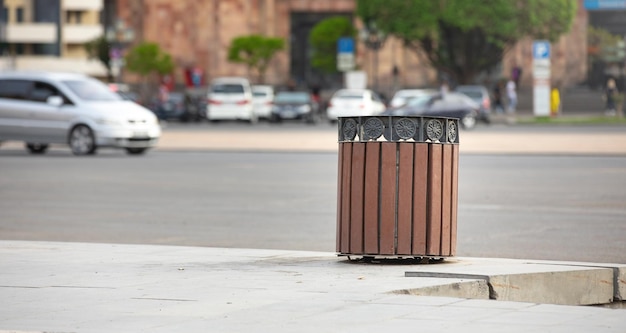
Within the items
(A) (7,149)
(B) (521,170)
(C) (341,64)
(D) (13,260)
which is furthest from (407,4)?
→ (D) (13,260)

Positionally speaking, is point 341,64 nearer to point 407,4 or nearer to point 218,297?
point 407,4

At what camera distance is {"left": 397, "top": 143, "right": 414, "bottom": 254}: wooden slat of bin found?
1013 cm

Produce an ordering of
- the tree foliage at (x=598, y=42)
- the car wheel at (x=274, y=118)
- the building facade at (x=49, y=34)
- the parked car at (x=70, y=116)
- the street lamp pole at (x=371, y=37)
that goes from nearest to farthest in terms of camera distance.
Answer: the parked car at (x=70, y=116) → the car wheel at (x=274, y=118) → the street lamp pole at (x=371, y=37) → the tree foliage at (x=598, y=42) → the building facade at (x=49, y=34)

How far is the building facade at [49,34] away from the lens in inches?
4407

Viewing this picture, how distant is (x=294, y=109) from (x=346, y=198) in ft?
173

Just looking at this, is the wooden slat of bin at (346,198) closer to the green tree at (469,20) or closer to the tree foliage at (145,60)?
the green tree at (469,20)

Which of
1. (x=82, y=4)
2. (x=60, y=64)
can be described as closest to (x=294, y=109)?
(x=60, y=64)

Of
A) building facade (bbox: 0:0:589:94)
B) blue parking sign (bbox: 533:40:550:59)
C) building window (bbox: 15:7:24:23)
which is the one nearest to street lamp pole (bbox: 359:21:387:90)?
building facade (bbox: 0:0:589:94)

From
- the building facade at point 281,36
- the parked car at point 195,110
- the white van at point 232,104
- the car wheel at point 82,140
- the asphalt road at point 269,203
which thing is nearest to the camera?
the asphalt road at point 269,203

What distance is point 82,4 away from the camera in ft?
382

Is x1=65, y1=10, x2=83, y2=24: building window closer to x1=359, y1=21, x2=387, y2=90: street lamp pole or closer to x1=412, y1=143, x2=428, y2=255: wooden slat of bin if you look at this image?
x1=359, y1=21, x2=387, y2=90: street lamp pole

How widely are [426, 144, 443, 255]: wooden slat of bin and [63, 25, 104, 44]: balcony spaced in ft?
351

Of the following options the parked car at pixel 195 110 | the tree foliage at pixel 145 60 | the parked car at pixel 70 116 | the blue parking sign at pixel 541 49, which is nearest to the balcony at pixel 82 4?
the tree foliage at pixel 145 60

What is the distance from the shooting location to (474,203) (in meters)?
18.4
